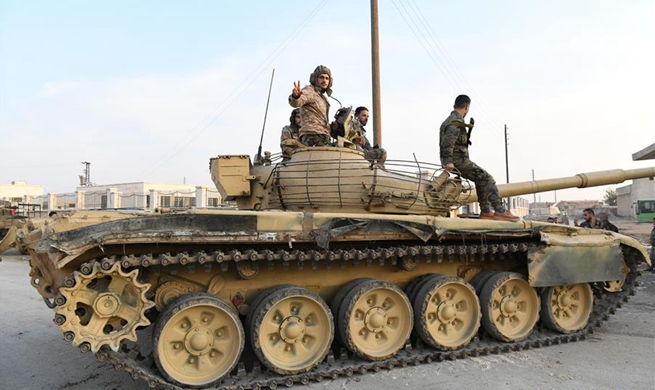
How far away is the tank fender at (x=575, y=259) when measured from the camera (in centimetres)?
654

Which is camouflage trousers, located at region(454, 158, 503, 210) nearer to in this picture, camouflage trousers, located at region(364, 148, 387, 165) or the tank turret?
the tank turret

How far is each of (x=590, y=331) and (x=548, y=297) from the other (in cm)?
110

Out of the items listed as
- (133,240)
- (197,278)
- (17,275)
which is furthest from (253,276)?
(17,275)

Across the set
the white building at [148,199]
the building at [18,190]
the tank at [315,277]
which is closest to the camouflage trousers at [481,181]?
the tank at [315,277]

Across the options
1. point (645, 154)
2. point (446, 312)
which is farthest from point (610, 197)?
point (446, 312)

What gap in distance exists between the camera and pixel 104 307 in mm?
4551

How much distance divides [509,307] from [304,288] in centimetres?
300

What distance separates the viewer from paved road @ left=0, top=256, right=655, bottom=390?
5.26 metres

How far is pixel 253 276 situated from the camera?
223 inches

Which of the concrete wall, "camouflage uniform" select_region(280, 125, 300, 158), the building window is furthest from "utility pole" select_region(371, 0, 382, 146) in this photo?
the concrete wall

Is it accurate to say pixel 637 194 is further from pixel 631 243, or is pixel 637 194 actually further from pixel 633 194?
pixel 631 243

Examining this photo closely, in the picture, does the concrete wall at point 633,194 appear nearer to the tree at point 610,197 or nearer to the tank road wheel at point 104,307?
the tree at point 610,197

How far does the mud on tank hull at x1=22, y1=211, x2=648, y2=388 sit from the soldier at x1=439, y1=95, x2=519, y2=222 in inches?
26.3

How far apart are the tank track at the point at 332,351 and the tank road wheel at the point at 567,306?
0.45 ft
